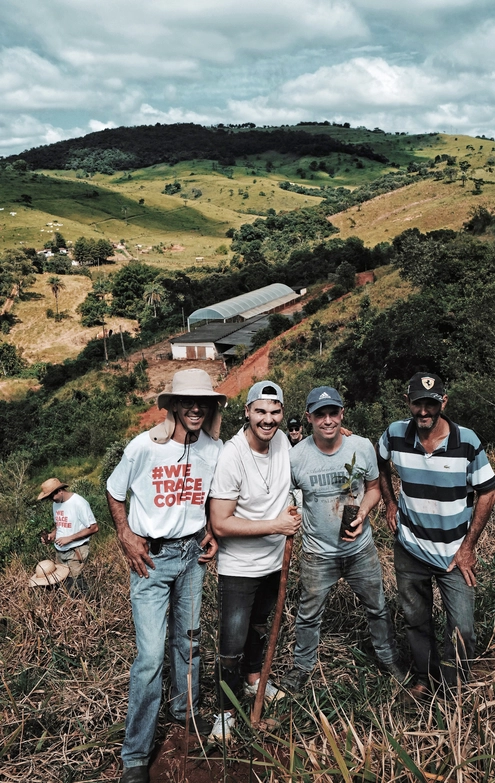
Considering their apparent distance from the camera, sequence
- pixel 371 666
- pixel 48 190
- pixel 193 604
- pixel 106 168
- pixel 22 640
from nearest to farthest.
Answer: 1. pixel 193 604
2. pixel 371 666
3. pixel 22 640
4. pixel 48 190
5. pixel 106 168

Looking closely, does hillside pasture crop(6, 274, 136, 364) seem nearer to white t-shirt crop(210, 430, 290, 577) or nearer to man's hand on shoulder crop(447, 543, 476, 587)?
white t-shirt crop(210, 430, 290, 577)

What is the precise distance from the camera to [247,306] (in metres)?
41.9

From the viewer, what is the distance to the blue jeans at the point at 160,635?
96.7 inches

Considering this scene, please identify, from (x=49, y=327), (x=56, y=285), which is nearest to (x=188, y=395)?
(x=49, y=327)

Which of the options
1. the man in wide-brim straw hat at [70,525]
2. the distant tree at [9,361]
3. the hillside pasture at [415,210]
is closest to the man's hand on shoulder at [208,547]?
the man in wide-brim straw hat at [70,525]

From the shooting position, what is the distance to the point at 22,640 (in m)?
3.31

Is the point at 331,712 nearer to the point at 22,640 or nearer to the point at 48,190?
the point at 22,640

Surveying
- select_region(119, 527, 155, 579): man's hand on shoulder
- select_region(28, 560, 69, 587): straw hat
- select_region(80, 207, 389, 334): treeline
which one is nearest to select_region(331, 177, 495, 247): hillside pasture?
select_region(80, 207, 389, 334): treeline

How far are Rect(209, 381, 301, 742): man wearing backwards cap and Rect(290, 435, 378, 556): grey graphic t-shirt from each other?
17 cm

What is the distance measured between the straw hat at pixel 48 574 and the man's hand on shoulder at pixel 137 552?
1.50m

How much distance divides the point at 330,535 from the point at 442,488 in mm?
659

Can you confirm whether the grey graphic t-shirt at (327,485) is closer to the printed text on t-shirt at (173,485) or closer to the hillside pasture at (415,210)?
the printed text on t-shirt at (173,485)

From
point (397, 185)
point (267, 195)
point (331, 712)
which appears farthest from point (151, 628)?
point (267, 195)

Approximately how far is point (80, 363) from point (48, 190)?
7044cm
